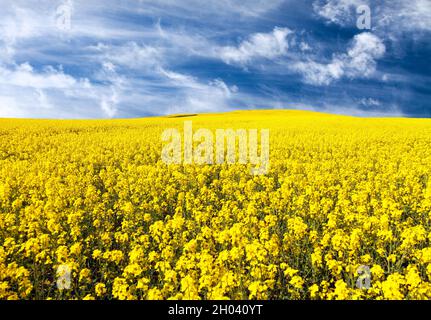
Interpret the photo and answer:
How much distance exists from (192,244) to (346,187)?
23.7 ft

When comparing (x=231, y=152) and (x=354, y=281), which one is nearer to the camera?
(x=354, y=281)

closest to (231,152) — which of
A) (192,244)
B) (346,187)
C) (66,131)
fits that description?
(346,187)

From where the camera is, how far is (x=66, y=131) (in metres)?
34.4

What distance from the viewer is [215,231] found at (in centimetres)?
870

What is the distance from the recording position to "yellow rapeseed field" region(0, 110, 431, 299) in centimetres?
607

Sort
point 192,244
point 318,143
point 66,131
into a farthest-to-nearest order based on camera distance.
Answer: point 66,131, point 318,143, point 192,244

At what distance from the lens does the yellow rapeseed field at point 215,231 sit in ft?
19.9

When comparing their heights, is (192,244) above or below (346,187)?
below

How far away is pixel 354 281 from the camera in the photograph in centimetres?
654

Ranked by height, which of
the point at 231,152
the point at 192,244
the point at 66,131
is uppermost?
the point at 66,131

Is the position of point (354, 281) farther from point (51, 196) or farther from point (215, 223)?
point (51, 196)
